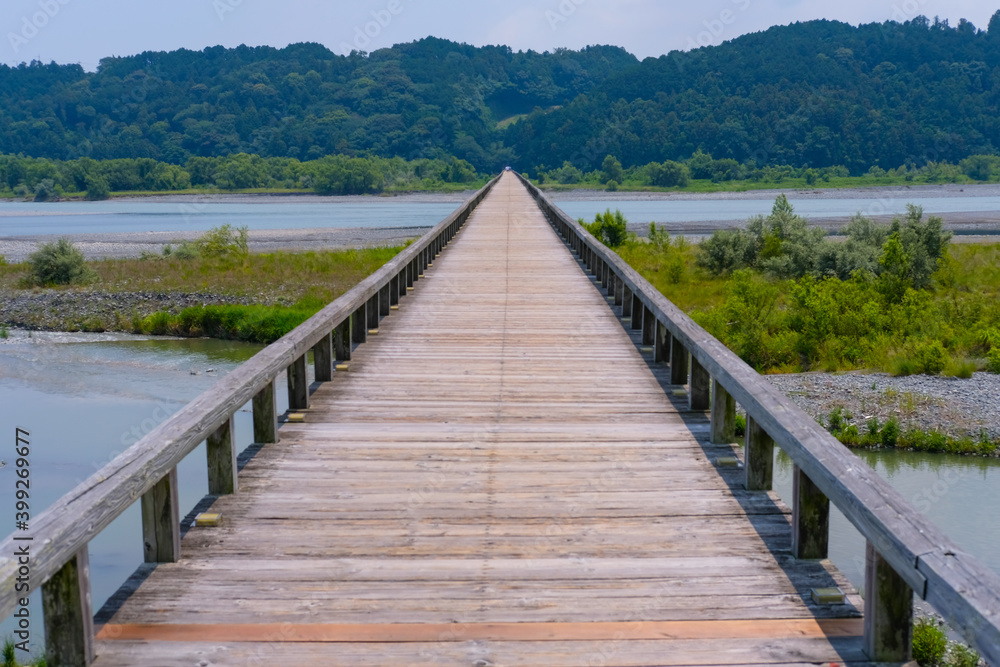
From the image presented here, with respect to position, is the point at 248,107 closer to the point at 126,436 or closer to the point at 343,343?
the point at 126,436

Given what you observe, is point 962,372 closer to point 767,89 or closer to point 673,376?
point 673,376

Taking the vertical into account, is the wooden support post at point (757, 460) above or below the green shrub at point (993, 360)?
above

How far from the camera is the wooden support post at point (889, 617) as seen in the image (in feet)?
9.02

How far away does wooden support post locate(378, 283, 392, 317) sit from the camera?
925 centimetres

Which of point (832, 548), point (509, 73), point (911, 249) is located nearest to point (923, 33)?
point (509, 73)

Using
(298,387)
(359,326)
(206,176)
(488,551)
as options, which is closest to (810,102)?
(206,176)

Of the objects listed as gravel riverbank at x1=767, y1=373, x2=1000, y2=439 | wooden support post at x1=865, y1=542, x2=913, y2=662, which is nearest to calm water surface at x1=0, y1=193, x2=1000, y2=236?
gravel riverbank at x1=767, y1=373, x2=1000, y2=439

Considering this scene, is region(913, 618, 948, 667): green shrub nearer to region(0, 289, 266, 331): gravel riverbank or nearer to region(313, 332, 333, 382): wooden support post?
region(313, 332, 333, 382): wooden support post

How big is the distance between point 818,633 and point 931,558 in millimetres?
720

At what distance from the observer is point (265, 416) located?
499cm

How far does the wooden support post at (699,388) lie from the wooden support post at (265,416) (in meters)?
2.56

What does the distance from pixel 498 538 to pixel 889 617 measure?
5.01ft

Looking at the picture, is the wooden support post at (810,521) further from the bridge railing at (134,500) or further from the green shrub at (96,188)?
the green shrub at (96,188)

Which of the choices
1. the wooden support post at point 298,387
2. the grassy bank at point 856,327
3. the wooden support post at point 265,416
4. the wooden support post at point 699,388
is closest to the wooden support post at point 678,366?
the wooden support post at point 699,388
